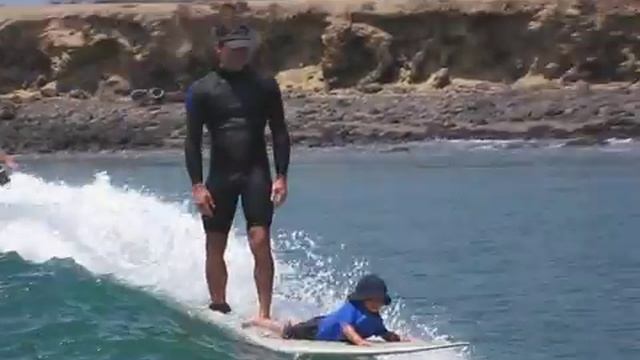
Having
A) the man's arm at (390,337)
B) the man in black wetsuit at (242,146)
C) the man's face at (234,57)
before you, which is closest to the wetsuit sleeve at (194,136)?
the man in black wetsuit at (242,146)

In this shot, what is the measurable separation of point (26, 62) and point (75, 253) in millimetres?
43115

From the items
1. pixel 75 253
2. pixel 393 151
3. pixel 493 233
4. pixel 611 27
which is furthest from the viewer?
pixel 611 27

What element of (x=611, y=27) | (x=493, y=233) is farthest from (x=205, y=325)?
(x=611, y=27)

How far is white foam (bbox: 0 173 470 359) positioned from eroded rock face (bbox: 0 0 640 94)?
1389 inches

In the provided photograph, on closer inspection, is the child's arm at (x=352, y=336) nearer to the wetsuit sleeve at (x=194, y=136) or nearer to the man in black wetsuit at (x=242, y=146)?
the man in black wetsuit at (x=242, y=146)

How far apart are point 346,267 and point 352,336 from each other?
858 centimetres

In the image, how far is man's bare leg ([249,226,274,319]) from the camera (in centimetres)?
943

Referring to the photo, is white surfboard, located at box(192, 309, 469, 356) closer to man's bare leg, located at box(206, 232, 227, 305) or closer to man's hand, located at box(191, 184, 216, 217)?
man's bare leg, located at box(206, 232, 227, 305)

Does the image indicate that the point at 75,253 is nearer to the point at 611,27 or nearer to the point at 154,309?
the point at 154,309

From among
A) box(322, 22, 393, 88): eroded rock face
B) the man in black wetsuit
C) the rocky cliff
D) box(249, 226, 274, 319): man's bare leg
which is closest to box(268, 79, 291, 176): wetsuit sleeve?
the man in black wetsuit

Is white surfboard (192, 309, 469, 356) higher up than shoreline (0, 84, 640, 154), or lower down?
higher up

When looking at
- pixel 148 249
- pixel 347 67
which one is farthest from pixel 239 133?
pixel 347 67

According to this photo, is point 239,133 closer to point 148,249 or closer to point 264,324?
point 264,324

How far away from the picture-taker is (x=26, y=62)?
177 ft
